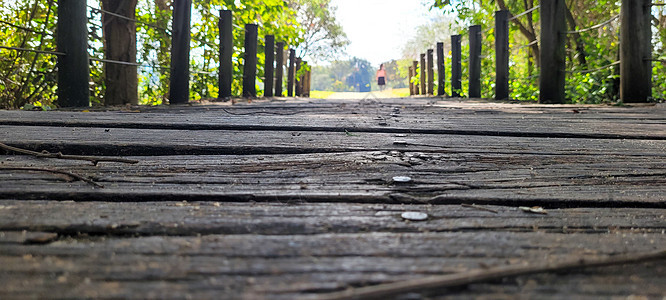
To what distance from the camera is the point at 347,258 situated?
775 mm

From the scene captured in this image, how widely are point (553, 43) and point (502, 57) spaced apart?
173cm

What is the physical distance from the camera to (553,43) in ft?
16.0

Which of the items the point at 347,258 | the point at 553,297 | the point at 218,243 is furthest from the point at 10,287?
the point at 553,297

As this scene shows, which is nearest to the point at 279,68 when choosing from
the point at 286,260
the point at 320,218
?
the point at 320,218

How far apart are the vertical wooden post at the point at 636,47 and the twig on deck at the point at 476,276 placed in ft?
12.9

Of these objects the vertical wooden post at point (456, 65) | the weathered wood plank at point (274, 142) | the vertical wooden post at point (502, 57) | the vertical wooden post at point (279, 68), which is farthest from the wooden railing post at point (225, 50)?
the vertical wooden post at point (456, 65)

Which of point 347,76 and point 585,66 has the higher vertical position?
point 347,76

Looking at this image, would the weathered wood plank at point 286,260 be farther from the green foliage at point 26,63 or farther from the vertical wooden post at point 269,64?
the vertical wooden post at point 269,64

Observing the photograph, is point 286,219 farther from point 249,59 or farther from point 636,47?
point 249,59

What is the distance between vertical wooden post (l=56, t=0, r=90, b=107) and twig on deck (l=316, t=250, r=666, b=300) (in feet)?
11.7

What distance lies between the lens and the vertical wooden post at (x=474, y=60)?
26.9 ft

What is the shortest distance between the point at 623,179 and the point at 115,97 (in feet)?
18.0

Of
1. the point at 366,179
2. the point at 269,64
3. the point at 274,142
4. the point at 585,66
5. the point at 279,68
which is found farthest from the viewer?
the point at 279,68

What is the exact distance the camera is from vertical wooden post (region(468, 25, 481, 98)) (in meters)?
8.19
